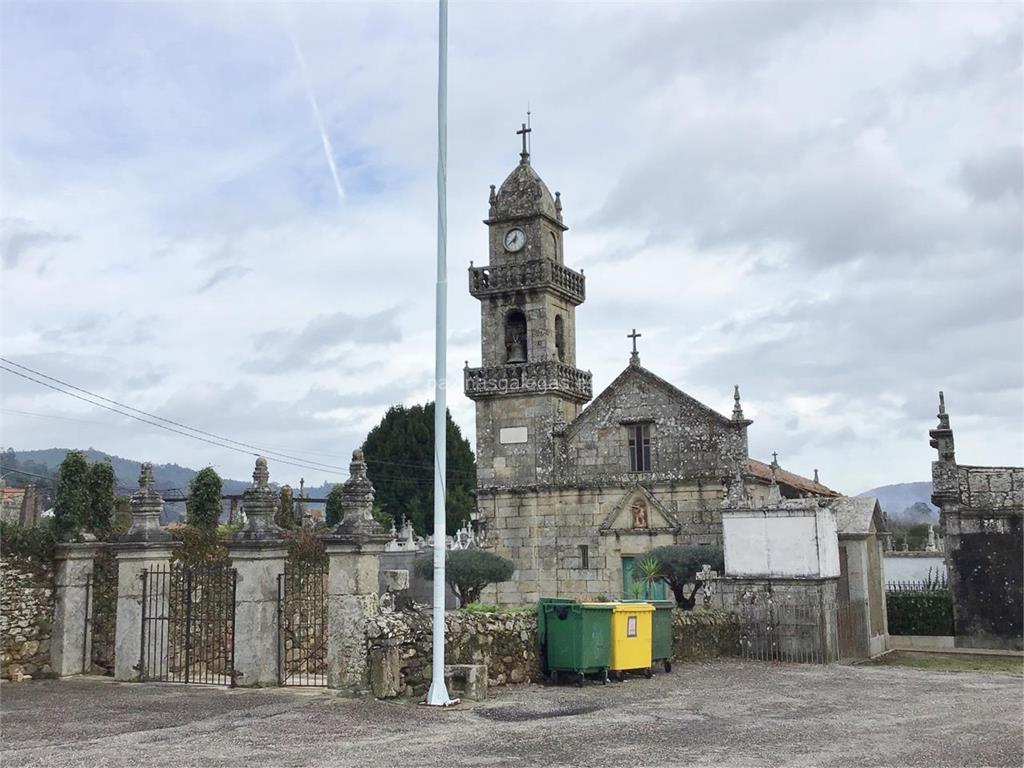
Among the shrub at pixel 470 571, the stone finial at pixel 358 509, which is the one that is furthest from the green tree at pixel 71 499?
the shrub at pixel 470 571

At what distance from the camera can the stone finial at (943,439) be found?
23.5 meters

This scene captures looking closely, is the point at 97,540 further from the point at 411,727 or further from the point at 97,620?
the point at 411,727

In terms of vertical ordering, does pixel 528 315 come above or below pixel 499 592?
above

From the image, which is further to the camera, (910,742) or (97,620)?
(97,620)

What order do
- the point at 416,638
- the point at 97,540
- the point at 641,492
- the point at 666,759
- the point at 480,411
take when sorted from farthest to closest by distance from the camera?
the point at 480,411 → the point at 641,492 → the point at 97,540 → the point at 416,638 → the point at 666,759

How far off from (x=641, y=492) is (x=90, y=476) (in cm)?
1706

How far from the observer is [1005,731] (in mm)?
11242

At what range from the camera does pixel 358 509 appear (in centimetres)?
1445

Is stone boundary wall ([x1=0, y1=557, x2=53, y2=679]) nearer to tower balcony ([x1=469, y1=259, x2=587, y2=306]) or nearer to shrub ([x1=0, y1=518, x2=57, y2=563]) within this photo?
shrub ([x1=0, y1=518, x2=57, y2=563])

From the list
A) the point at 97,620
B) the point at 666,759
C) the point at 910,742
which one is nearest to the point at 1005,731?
the point at 910,742

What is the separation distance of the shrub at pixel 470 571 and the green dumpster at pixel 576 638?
11859 mm

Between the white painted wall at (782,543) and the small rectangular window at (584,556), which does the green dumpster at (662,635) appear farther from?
the small rectangular window at (584,556)

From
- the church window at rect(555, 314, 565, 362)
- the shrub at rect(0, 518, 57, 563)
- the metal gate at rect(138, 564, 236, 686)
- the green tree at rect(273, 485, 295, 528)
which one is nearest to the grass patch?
the metal gate at rect(138, 564, 236, 686)

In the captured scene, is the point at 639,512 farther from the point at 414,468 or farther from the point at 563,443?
the point at 414,468
